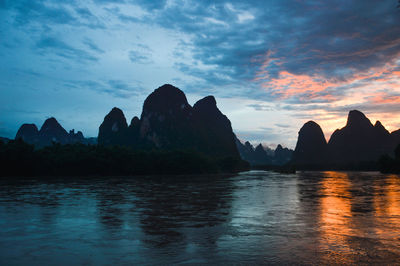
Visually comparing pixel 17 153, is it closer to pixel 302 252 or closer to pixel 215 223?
pixel 215 223

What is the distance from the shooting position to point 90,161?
211 feet

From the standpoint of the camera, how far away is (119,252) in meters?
8.00

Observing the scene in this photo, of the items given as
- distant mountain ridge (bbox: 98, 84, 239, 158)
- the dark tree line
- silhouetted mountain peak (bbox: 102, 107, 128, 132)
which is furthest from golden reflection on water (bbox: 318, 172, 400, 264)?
silhouetted mountain peak (bbox: 102, 107, 128, 132)

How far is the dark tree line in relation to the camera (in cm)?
5600

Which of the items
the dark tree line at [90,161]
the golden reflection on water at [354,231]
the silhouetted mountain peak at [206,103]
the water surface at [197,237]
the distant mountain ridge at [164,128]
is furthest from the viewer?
the silhouetted mountain peak at [206,103]

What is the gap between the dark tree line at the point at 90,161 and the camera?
56.0 metres

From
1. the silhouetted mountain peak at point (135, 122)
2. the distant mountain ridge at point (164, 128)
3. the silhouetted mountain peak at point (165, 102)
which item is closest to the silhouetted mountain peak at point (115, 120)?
the distant mountain ridge at point (164, 128)

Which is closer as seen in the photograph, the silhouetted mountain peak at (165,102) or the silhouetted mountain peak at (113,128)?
the silhouetted mountain peak at (165,102)

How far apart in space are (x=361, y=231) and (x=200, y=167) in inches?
2866

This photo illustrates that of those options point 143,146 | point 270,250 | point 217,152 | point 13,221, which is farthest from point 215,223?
point 217,152

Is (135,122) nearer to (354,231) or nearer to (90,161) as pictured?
(90,161)

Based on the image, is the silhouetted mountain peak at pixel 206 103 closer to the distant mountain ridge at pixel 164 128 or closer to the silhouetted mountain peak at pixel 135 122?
the distant mountain ridge at pixel 164 128

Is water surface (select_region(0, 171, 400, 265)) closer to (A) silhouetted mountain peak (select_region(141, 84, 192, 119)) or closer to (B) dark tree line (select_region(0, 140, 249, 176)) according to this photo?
(B) dark tree line (select_region(0, 140, 249, 176))

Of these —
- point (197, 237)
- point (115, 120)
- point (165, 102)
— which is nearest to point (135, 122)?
point (115, 120)
